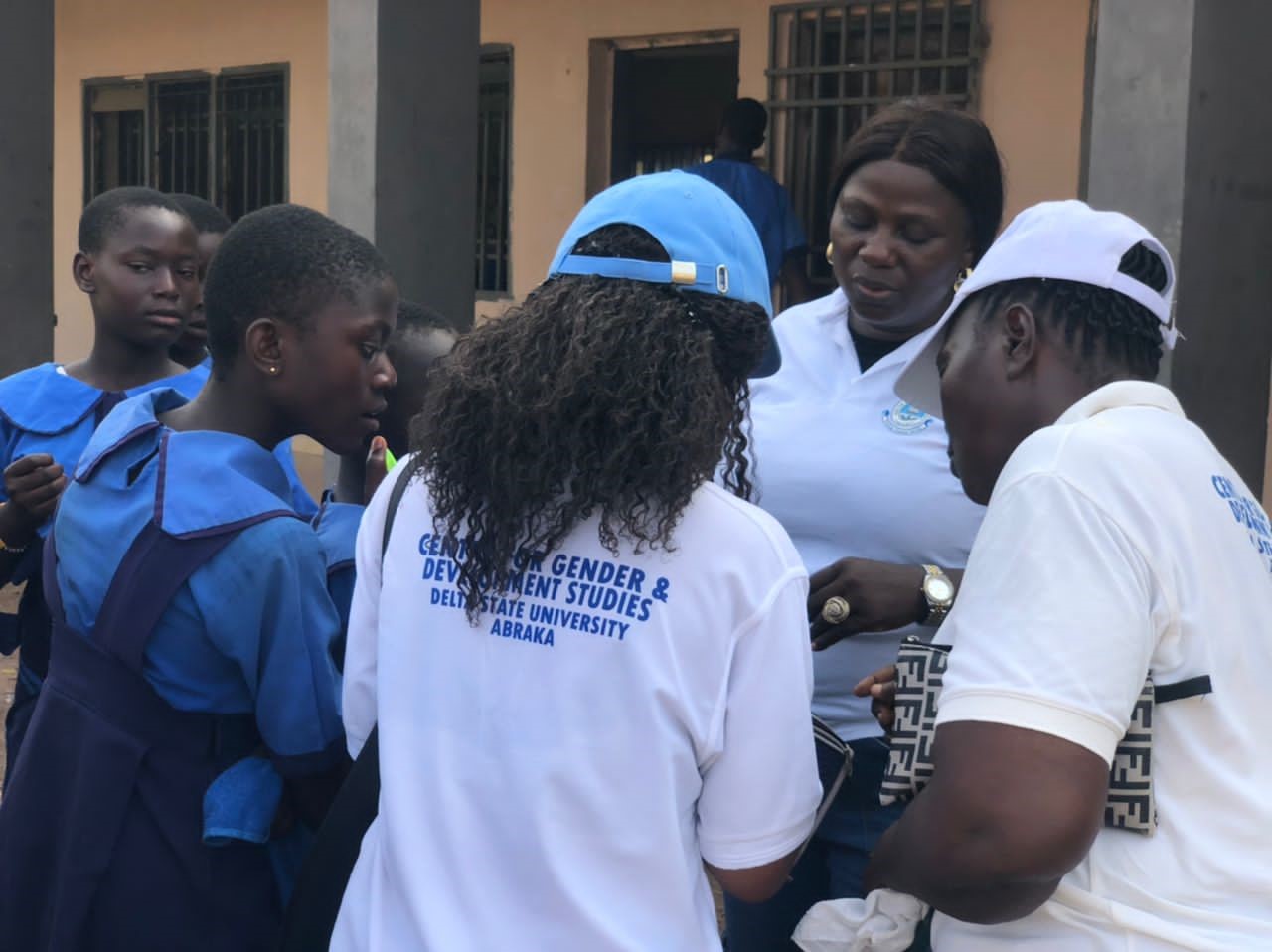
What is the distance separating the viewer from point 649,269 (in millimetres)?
1654

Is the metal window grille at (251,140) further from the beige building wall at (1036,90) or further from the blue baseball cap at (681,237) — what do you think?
the blue baseball cap at (681,237)

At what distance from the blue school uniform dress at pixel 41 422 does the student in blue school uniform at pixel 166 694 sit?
2.91 feet

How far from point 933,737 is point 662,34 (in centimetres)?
709

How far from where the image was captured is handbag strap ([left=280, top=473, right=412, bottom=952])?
1784mm

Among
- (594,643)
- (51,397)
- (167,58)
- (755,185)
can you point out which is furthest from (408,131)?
(594,643)

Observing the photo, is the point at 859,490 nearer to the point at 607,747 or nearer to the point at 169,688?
the point at 607,747

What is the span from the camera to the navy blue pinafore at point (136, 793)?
203 cm

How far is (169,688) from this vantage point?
206cm

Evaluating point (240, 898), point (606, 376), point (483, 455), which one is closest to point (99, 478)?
point (240, 898)

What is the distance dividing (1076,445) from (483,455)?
62 cm

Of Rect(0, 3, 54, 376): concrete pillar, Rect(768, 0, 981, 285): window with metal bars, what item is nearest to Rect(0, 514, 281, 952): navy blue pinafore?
Rect(768, 0, 981, 285): window with metal bars

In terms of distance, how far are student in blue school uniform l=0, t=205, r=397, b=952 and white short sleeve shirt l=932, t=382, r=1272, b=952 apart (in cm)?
97

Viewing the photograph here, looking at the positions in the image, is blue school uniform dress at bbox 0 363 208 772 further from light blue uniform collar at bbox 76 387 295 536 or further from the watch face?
the watch face

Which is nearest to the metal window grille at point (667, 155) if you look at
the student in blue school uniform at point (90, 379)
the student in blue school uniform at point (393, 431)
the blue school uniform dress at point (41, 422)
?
the student in blue school uniform at point (90, 379)
